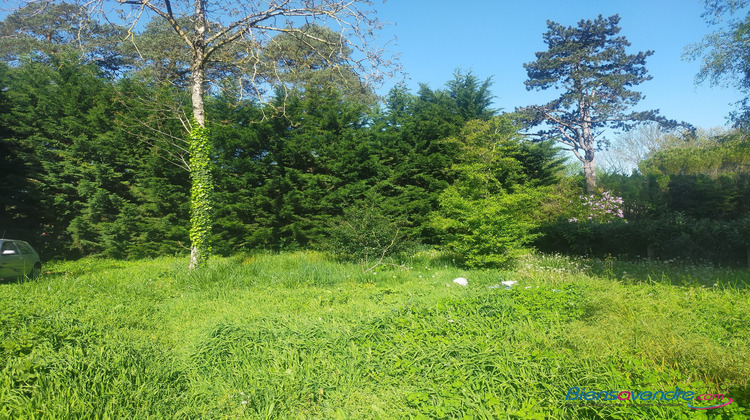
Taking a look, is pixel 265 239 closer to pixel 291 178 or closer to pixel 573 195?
pixel 291 178

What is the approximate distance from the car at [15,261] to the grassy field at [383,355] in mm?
3246

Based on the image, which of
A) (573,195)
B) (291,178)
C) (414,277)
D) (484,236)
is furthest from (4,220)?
(573,195)

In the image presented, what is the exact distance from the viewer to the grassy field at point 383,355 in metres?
2.57

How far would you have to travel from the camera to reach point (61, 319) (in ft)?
13.1

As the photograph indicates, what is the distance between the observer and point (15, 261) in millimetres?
7648

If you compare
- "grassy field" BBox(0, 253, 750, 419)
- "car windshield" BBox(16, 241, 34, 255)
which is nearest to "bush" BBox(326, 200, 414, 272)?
"grassy field" BBox(0, 253, 750, 419)

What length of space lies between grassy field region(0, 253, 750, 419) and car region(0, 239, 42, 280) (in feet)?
10.6

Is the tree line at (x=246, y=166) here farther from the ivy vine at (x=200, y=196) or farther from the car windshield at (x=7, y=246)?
the car windshield at (x=7, y=246)

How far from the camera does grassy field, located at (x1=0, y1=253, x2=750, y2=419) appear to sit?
257 cm

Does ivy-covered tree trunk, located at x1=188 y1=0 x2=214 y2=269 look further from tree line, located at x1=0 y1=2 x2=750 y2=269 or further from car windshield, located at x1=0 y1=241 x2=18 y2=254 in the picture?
car windshield, located at x1=0 y1=241 x2=18 y2=254

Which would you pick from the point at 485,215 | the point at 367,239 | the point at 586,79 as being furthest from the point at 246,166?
the point at 586,79

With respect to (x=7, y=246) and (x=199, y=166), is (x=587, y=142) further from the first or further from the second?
(x=7, y=246)

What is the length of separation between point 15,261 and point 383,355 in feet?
27.5

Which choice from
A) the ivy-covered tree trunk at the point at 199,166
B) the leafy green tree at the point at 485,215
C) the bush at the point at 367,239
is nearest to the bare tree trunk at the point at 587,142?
the leafy green tree at the point at 485,215
